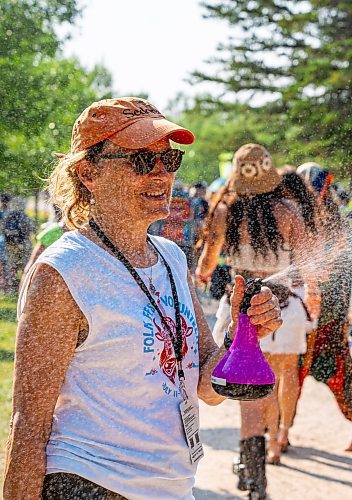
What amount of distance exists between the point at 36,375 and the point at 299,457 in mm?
3139

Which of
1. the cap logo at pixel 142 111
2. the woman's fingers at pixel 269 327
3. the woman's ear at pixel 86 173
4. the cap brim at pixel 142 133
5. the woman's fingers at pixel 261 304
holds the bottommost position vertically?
the woman's fingers at pixel 269 327

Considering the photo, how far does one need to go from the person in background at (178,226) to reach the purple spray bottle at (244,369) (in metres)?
4.82

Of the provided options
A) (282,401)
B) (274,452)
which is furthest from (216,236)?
(274,452)

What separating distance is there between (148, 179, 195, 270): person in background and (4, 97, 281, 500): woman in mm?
4753

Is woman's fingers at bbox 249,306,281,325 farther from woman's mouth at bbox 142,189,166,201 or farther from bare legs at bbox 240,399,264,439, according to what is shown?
bare legs at bbox 240,399,264,439

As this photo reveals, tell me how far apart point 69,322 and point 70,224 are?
42 cm

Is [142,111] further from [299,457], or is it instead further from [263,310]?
[299,457]

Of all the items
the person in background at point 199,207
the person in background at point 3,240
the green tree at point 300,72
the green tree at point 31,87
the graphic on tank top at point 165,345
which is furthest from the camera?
the green tree at point 300,72

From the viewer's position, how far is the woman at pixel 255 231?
3.72 meters

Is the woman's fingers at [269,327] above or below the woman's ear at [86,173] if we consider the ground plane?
below

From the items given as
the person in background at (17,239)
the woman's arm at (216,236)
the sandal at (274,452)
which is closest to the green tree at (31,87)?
the woman's arm at (216,236)

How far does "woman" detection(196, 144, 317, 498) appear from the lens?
3.72 meters

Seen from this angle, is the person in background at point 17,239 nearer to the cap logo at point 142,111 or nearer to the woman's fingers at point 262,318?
the cap logo at point 142,111

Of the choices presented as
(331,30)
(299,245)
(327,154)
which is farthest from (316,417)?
(331,30)
